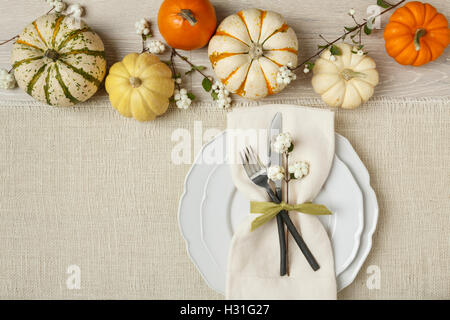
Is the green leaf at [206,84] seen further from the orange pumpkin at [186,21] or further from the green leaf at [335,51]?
the green leaf at [335,51]

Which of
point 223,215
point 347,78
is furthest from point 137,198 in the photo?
point 347,78

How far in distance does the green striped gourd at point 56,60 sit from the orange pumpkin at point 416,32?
84 centimetres

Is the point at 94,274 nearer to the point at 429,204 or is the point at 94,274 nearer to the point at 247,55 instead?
the point at 247,55

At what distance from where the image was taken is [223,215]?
112cm

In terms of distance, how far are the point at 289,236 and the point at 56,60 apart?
32.3 inches

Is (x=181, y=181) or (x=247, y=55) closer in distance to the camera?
(x=247, y=55)

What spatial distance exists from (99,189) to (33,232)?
247 mm

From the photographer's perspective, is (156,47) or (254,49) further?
(156,47)

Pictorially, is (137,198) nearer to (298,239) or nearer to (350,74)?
(298,239)

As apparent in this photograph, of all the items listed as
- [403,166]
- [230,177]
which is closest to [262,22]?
[230,177]

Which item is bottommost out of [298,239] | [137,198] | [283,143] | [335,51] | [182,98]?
[298,239]

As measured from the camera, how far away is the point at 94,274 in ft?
3.87

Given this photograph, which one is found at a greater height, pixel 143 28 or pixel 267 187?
pixel 143 28
